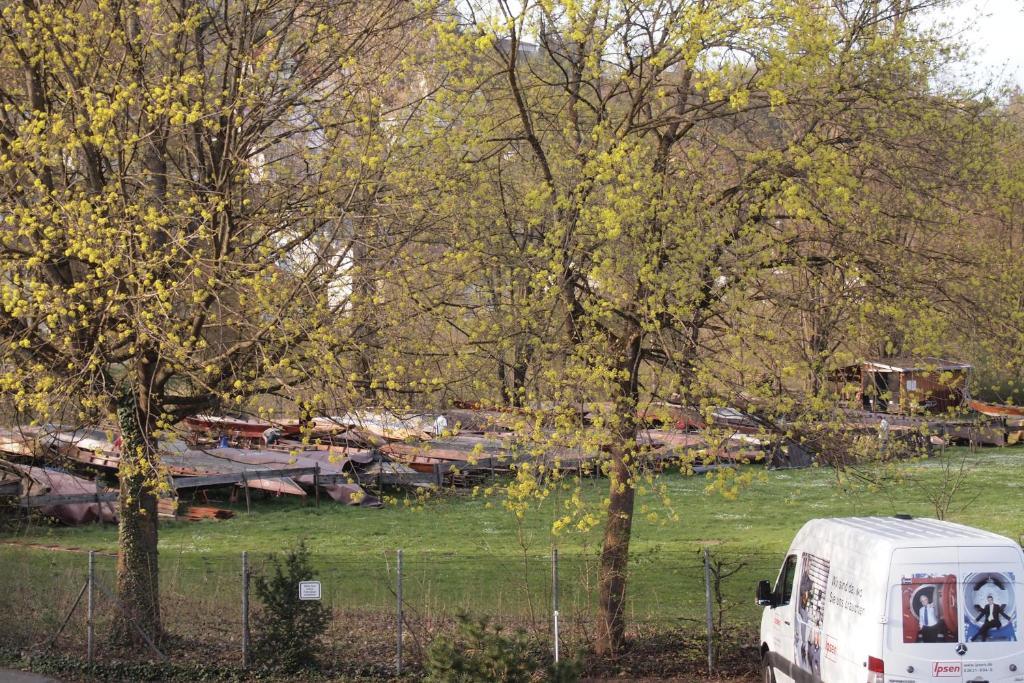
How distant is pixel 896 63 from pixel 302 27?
762cm

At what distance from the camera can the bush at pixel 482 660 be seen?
9.88 meters

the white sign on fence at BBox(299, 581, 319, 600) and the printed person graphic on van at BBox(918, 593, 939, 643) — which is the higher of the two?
the printed person graphic on van at BBox(918, 593, 939, 643)

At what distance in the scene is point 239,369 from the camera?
516 inches

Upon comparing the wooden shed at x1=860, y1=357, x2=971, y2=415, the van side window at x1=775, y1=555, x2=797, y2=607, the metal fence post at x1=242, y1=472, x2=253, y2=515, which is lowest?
the metal fence post at x1=242, y1=472, x2=253, y2=515

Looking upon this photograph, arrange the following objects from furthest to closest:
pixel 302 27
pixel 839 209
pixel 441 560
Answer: pixel 441 560 < pixel 302 27 < pixel 839 209

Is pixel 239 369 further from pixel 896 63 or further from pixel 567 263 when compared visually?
pixel 896 63

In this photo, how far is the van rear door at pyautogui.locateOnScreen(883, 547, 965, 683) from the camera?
8.55m

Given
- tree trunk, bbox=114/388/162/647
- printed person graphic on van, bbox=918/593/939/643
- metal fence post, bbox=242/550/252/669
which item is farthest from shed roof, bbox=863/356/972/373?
tree trunk, bbox=114/388/162/647

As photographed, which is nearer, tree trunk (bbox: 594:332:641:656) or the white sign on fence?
tree trunk (bbox: 594:332:641:656)

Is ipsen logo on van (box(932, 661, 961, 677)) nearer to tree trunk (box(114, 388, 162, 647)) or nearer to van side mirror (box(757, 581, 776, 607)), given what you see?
Result: van side mirror (box(757, 581, 776, 607))

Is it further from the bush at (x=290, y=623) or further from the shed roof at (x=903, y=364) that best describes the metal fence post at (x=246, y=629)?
the shed roof at (x=903, y=364)

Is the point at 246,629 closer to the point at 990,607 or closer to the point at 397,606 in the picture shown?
the point at 397,606

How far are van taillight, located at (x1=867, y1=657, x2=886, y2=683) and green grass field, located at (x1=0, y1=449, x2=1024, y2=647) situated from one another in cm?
294

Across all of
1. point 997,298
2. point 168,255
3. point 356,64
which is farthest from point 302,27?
point 997,298
